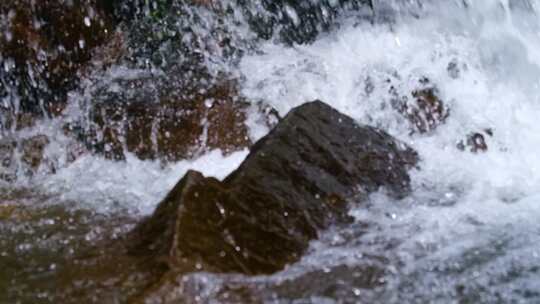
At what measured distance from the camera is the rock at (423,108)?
5.05m

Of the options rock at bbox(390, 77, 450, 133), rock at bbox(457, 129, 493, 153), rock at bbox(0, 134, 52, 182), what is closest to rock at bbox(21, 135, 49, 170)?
rock at bbox(0, 134, 52, 182)

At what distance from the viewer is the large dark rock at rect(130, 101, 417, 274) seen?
9.50 ft

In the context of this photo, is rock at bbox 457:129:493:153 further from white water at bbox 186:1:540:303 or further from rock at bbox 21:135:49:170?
rock at bbox 21:135:49:170

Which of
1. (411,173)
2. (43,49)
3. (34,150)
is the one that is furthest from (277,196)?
(43,49)

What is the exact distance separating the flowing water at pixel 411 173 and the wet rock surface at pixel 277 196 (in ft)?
0.29

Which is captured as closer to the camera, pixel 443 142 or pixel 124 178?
pixel 124 178

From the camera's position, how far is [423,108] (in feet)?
16.8

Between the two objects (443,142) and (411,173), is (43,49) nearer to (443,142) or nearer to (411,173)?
(411,173)

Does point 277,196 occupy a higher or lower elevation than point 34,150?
lower

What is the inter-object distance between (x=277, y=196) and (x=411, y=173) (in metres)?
1.11

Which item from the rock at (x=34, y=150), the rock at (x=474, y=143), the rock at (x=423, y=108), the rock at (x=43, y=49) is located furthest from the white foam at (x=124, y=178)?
the rock at (x=474, y=143)

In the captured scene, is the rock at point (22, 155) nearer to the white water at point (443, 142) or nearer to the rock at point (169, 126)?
the rock at point (169, 126)

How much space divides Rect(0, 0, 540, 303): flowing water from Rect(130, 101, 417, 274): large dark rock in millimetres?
87

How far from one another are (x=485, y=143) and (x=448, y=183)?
2.94 feet
